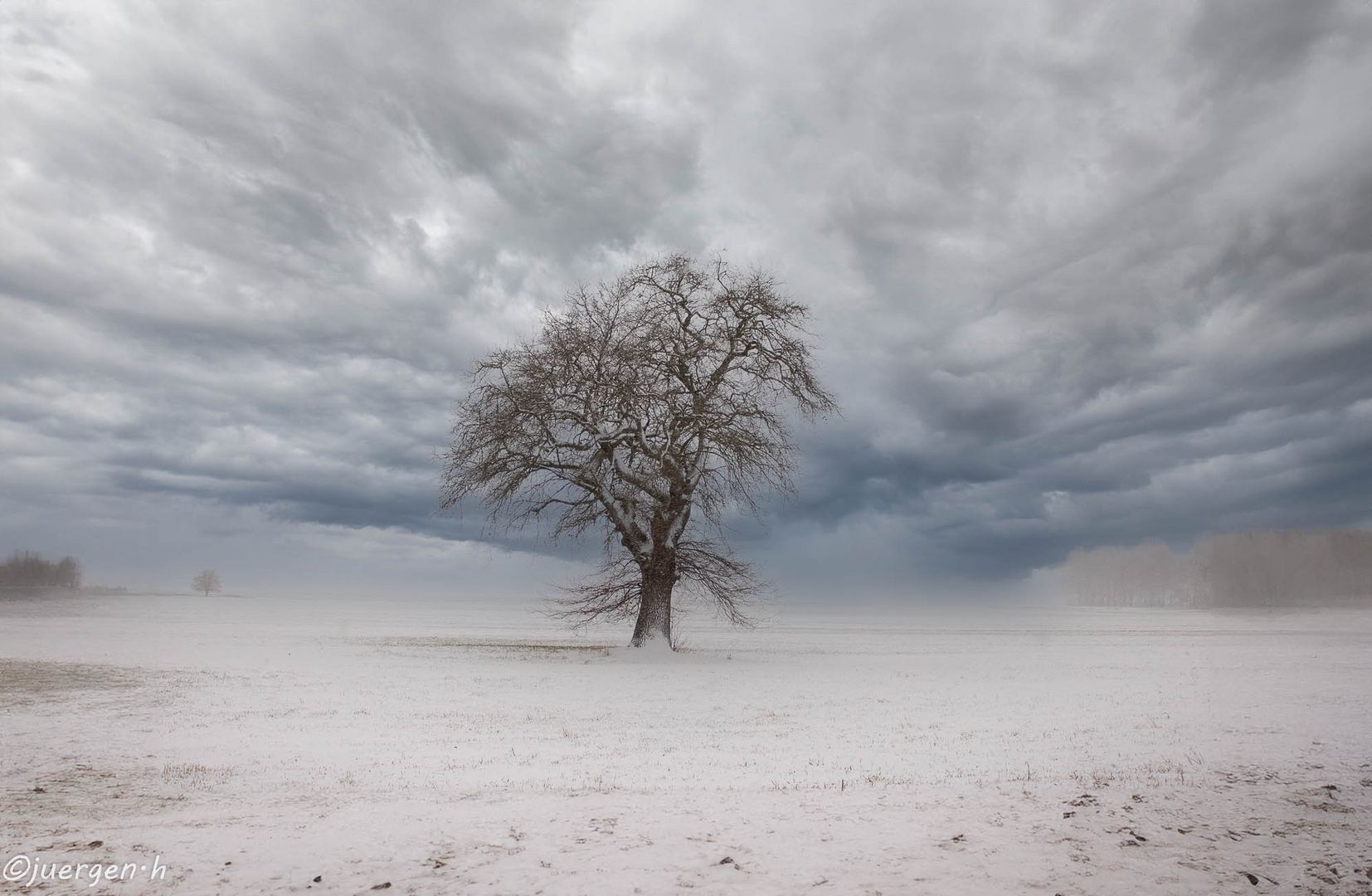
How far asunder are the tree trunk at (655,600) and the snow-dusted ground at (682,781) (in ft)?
21.4

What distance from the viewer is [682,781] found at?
11203 millimetres

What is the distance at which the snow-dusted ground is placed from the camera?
740 centimetres

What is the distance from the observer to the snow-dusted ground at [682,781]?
740 centimetres

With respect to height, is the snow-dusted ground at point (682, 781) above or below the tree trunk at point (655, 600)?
below

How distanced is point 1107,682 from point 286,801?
76.0 feet

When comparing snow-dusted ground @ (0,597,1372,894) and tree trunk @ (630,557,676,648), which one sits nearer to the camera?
snow-dusted ground @ (0,597,1372,894)

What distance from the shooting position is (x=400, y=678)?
23.4 meters

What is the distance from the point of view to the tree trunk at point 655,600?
104 ft

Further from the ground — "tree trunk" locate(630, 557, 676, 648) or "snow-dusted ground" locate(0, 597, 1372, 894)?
"tree trunk" locate(630, 557, 676, 648)

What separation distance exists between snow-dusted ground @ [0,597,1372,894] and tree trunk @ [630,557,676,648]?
6.52m

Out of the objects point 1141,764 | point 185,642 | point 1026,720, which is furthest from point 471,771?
point 185,642

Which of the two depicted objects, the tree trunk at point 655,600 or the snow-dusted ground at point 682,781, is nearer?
the snow-dusted ground at point 682,781

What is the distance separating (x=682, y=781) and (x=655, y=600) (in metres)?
20.7

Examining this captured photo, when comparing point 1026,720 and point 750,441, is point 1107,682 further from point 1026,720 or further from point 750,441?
point 750,441
